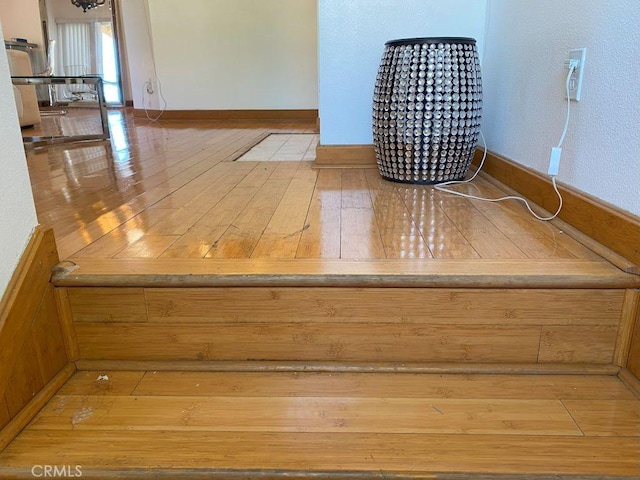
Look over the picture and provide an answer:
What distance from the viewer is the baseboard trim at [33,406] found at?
0.77 meters

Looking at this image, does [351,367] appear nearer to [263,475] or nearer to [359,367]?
[359,367]

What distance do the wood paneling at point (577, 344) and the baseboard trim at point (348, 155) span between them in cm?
122

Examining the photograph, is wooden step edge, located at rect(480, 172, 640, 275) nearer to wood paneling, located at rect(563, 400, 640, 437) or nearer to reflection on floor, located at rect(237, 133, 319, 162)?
wood paneling, located at rect(563, 400, 640, 437)

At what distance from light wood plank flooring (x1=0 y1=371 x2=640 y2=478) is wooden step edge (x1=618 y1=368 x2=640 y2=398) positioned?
0.04ft

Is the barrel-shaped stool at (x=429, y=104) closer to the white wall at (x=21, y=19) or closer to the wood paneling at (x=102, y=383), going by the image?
the wood paneling at (x=102, y=383)

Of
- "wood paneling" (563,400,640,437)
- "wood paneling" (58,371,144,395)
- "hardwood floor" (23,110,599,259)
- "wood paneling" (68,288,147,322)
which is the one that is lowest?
"wood paneling" (58,371,144,395)

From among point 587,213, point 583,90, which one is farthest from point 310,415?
point 583,90

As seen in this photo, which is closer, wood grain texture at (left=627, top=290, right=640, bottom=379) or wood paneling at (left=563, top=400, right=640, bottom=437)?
wood paneling at (left=563, top=400, right=640, bottom=437)

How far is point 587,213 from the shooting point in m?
1.10

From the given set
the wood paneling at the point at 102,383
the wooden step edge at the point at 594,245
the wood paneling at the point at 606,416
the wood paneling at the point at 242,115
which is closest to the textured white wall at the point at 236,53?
the wood paneling at the point at 242,115

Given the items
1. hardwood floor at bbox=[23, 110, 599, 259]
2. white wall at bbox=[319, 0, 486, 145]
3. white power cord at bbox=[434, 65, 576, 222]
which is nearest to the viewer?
hardwood floor at bbox=[23, 110, 599, 259]

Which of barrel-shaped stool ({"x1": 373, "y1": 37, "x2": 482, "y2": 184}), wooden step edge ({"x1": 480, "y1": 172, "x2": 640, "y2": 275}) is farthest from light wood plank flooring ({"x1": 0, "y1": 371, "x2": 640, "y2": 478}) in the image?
barrel-shaped stool ({"x1": 373, "y1": 37, "x2": 482, "y2": 184})

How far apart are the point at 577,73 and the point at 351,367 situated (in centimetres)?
86

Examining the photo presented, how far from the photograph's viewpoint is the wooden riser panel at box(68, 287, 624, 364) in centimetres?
91
